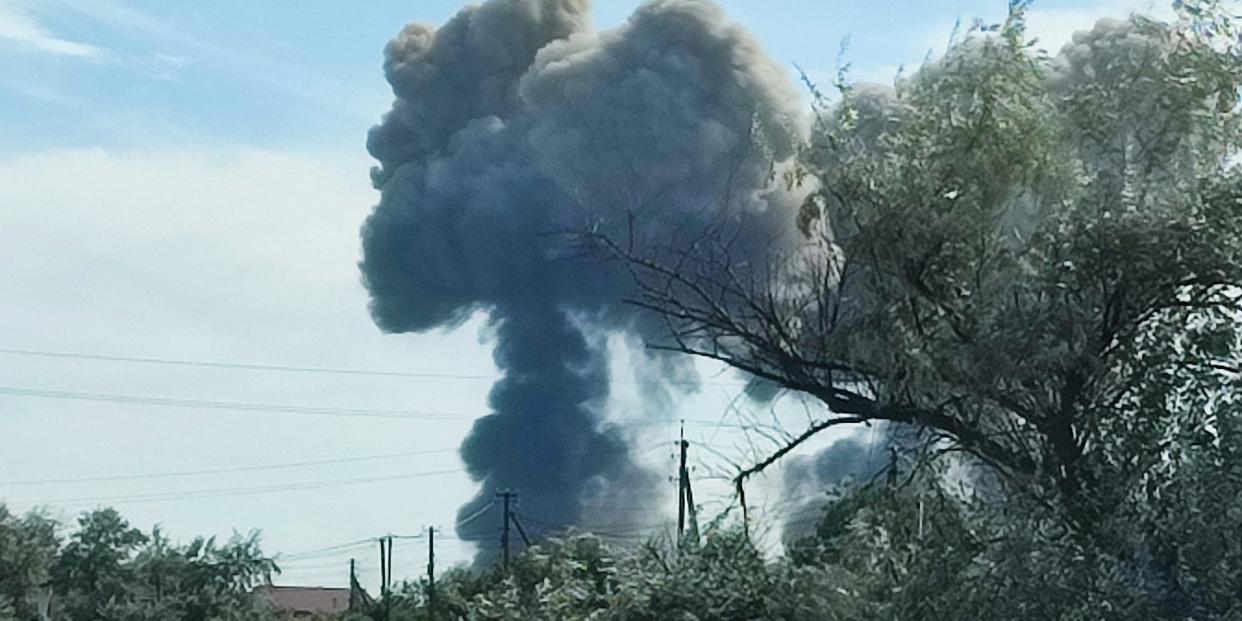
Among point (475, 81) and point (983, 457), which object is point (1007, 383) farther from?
point (475, 81)

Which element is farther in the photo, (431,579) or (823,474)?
(431,579)

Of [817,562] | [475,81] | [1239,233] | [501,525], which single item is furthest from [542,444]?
[1239,233]

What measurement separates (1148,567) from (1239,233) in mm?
1745

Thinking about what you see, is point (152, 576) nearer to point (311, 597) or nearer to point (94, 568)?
point (94, 568)

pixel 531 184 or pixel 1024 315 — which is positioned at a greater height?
pixel 531 184

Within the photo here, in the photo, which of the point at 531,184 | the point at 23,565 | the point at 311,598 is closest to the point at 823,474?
the point at 23,565

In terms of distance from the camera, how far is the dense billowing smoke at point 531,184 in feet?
215

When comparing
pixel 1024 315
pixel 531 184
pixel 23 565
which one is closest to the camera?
pixel 1024 315

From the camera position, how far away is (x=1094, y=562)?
34.8ft

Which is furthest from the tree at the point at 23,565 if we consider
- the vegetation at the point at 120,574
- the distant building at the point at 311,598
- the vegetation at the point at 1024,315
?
the vegetation at the point at 1024,315

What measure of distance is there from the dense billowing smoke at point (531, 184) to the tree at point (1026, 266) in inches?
2025

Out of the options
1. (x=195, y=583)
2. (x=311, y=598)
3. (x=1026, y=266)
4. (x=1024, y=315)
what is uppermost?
(x=311, y=598)

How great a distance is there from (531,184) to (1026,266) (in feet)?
188

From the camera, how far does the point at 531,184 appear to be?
68.0m
